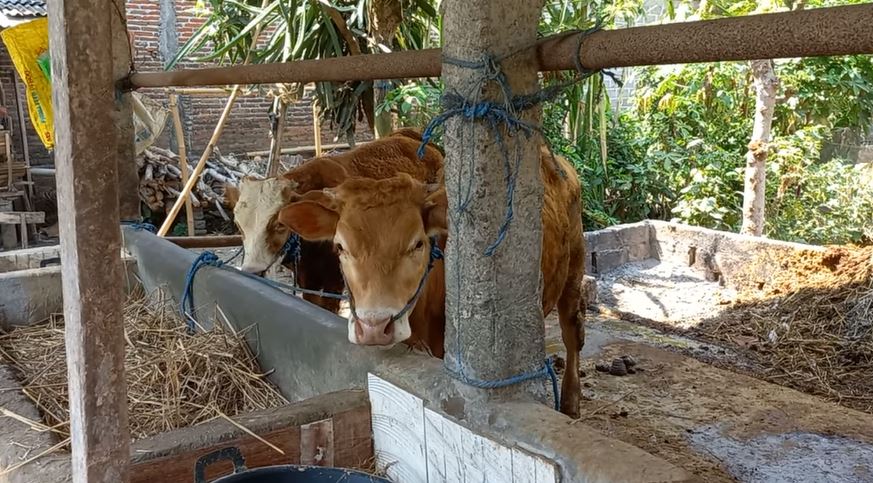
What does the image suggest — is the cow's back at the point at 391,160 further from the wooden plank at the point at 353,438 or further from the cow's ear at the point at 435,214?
the wooden plank at the point at 353,438

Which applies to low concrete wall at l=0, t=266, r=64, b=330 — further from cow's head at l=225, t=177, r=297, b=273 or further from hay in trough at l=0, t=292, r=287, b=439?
cow's head at l=225, t=177, r=297, b=273

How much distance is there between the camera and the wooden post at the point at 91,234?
1.81 m

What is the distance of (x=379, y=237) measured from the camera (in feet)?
9.35

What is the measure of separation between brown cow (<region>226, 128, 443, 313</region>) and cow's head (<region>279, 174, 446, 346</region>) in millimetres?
1078

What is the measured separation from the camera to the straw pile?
5539mm

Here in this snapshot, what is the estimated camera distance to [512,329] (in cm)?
218

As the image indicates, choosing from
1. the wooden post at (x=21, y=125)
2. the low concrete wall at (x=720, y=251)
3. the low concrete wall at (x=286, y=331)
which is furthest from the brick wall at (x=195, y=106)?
the low concrete wall at (x=286, y=331)

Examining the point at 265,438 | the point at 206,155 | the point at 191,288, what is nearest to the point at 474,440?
the point at 265,438

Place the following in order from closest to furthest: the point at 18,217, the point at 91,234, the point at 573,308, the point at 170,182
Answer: the point at 91,234
the point at 573,308
the point at 18,217
the point at 170,182

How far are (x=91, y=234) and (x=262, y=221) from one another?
2.32 m

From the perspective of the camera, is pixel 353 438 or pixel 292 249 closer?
pixel 353 438

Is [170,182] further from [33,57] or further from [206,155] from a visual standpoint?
[33,57]

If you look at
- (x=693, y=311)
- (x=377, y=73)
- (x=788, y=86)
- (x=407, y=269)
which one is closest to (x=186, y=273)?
(x=407, y=269)

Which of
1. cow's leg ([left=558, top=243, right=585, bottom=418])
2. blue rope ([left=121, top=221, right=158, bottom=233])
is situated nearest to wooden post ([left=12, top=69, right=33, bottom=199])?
blue rope ([left=121, top=221, right=158, bottom=233])
